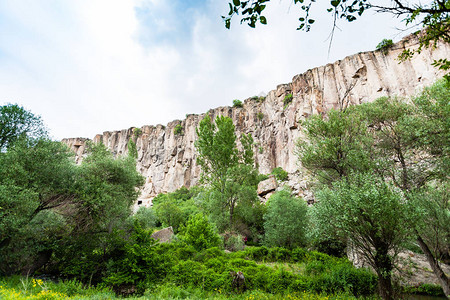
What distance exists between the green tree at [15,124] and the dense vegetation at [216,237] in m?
0.07

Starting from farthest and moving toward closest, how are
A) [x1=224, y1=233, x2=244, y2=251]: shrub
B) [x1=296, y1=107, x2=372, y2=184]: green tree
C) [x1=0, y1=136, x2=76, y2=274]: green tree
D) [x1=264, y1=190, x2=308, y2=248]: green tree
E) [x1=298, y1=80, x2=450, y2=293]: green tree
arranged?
[x1=264, y1=190, x2=308, y2=248]: green tree
[x1=224, y1=233, x2=244, y2=251]: shrub
[x1=296, y1=107, x2=372, y2=184]: green tree
[x1=298, y1=80, x2=450, y2=293]: green tree
[x1=0, y1=136, x2=76, y2=274]: green tree

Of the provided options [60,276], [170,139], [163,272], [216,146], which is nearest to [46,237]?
[60,276]

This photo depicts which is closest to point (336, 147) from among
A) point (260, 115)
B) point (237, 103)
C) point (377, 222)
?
point (377, 222)

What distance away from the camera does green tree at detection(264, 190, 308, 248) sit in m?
17.2

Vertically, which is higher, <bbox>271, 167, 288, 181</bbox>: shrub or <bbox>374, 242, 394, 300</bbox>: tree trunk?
<bbox>271, 167, 288, 181</bbox>: shrub

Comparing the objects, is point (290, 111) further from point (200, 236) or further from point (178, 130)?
point (200, 236)

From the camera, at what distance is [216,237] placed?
14.5 metres

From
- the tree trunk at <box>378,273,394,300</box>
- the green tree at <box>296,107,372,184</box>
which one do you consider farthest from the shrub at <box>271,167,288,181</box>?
the tree trunk at <box>378,273,394,300</box>

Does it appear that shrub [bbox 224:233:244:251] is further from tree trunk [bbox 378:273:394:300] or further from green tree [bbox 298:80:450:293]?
tree trunk [bbox 378:273:394:300]

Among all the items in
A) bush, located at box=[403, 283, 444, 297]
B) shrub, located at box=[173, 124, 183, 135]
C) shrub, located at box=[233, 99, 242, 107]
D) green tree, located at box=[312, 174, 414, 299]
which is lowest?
bush, located at box=[403, 283, 444, 297]

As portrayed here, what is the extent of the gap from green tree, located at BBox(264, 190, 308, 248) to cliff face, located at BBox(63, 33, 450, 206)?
7406 millimetres

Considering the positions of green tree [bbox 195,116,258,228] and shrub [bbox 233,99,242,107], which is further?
shrub [bbox 233,99,242,107]

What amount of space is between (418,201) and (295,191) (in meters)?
18.3

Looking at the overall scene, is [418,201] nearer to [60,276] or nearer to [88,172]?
[88,172]
